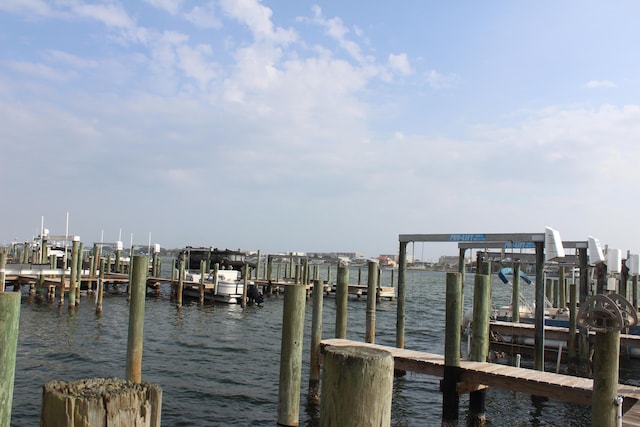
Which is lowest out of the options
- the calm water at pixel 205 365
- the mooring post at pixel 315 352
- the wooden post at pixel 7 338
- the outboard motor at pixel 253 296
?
the calm water at pixel 205 365

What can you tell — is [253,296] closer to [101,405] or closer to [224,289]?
[224,289]

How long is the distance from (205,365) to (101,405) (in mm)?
15728

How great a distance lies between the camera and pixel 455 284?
10.6m

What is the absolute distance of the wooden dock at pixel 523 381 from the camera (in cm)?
928

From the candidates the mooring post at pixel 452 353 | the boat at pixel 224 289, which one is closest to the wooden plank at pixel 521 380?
the mooring post at pixel 452 353

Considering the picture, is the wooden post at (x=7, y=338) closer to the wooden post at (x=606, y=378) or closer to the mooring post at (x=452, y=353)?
the wooden post at (x=606, y=378)

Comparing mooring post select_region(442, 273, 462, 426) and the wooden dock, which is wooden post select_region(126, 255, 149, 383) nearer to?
the wooden dock

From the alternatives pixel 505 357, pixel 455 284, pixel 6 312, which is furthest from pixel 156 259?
pixel 6 312

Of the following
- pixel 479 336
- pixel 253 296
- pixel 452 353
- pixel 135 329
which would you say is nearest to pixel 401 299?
pixel 479 336

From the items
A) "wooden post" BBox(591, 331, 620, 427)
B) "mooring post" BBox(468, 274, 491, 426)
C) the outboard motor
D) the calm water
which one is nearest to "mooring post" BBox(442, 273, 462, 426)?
"mooring post" BBox(468, 274, 491, 426)

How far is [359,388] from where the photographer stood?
115 inches

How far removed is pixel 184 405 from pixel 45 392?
1113 centimetres

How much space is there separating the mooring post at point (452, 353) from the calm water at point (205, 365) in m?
1.76

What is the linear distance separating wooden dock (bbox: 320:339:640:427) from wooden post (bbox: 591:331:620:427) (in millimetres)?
967
